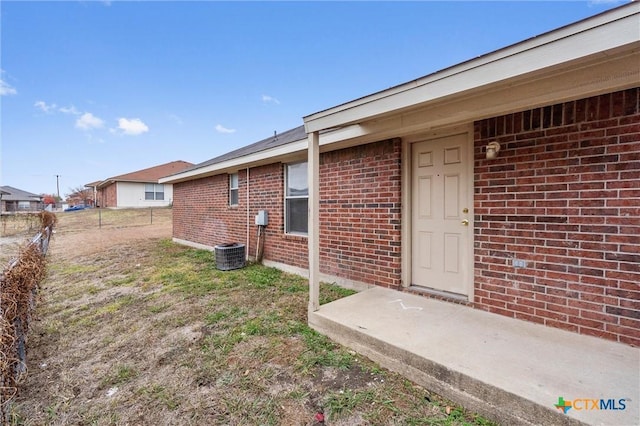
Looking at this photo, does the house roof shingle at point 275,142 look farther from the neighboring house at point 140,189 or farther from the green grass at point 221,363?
the neighboring house at point 140,189

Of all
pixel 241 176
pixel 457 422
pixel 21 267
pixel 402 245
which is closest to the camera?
pixel 457 422

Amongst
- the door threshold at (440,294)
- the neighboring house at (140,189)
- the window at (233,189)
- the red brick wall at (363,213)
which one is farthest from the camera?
the neighboring house at (140,189)

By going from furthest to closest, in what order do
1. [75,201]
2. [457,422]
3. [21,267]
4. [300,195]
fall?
[75,201], [300,195], [21,267], [457,422]

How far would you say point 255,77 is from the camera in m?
11.4

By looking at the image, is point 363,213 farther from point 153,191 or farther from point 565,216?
point 153,191

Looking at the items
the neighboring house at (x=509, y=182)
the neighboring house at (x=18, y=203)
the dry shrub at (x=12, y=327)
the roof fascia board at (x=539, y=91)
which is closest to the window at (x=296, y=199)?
the neighboring house at (x=509, y=182)

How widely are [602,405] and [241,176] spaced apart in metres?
7.00

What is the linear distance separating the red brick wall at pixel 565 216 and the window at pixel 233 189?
5.99m

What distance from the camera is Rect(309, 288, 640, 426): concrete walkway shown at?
1.67 meters

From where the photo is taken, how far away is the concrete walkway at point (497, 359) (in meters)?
1.67

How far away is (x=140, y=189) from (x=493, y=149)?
1198 inches

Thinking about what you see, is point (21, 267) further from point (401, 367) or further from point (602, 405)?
point (602, 405)

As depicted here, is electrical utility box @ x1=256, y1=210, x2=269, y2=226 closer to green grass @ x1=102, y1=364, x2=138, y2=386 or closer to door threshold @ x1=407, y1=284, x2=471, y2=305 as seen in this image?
door threshold @ x1=407, y1=284, x2=471, y2=305

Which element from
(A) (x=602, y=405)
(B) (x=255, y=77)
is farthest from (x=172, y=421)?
(B) (x=255, y=77)
